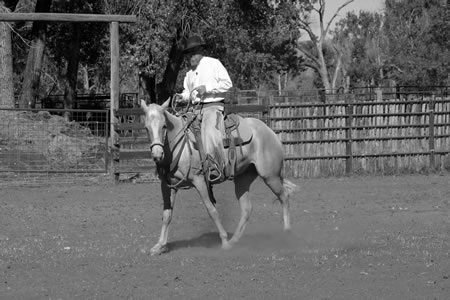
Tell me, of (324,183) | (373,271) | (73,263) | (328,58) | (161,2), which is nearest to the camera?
(373,271)

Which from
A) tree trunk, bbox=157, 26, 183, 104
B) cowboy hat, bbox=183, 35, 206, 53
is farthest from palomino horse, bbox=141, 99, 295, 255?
tree trunk, bbox=157, 26, 183, 104

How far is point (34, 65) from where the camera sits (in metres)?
30.4

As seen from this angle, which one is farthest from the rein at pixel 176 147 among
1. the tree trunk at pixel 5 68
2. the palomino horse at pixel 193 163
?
the tree trunk at pixel 5 68

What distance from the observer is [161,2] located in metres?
28.3

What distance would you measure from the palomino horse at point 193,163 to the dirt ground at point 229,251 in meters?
0.42

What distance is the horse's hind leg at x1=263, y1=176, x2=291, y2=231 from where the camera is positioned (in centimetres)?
→ 1152

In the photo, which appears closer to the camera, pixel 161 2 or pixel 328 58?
pixel 161 2

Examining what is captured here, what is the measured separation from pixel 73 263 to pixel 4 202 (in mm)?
7301

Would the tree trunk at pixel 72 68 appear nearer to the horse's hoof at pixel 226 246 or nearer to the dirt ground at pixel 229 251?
the dirt ground at pixel 229 251

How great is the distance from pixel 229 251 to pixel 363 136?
11.8 metres

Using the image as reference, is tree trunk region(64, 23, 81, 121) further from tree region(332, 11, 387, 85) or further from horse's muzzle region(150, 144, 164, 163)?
tree region(332, 11, 387, 85)

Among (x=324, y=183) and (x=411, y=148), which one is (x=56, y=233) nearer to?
(x=324, y=183)

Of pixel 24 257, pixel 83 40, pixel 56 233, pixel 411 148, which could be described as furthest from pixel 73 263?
pixel 83 40

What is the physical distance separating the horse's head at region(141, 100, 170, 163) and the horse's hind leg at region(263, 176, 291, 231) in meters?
2.31
